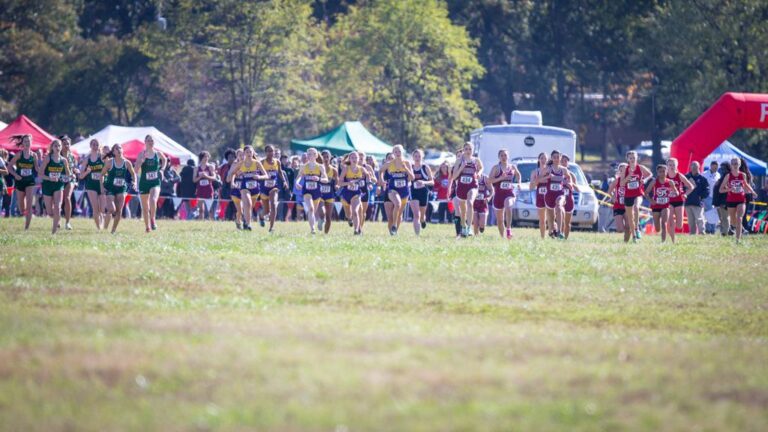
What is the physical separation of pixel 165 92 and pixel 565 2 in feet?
74.9

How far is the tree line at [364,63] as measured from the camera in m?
58.4


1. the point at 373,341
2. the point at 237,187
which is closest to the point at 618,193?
the point at 237,187

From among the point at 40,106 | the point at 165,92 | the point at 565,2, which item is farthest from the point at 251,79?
the point at 565,2

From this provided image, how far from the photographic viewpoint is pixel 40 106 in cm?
6600

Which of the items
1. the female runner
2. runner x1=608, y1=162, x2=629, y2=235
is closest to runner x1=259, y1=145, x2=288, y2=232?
the female runner

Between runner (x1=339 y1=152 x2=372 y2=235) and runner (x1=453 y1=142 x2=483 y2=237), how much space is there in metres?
2.28

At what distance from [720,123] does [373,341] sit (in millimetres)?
24636

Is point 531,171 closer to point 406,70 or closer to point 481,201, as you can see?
point 481,201

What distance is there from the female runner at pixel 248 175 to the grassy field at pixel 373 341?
780cm

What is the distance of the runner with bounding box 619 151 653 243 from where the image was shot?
25875 mm

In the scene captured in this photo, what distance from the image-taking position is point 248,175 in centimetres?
2780

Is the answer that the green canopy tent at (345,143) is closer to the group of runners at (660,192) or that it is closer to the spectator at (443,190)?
the spectator at (443,190)

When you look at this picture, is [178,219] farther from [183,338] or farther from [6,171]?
[183,338]

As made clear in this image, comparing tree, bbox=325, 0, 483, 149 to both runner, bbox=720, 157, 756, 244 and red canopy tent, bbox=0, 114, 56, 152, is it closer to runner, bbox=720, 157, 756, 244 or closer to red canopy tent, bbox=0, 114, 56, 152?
red canopy tent, bbox=0, 114, 56, 152
